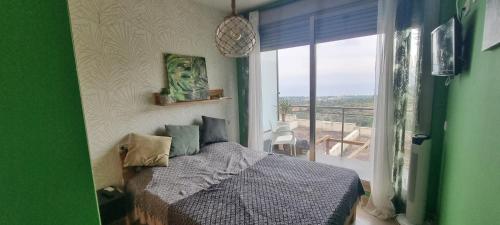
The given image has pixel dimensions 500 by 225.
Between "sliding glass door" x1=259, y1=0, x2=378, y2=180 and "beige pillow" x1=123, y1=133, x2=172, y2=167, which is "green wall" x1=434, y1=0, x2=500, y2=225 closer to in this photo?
"sliding glass door" x1=259, y1=0, x2=378, y2=180

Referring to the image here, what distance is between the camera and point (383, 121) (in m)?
2.42

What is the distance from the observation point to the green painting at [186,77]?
2.89m

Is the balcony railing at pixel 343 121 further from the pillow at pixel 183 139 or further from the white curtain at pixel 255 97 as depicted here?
the pillow at pixel 183 139

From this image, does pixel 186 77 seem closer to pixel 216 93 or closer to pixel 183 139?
pixel 216 93

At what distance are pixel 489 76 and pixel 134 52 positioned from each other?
299 cm

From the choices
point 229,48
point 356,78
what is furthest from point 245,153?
point 356,78

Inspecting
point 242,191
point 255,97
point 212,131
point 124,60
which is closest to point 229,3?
point 255,97

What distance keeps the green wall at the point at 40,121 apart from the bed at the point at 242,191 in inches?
43.3

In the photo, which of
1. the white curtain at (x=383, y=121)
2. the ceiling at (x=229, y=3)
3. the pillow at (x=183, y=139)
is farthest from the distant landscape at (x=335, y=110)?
the pillow at (x=183, y=139)

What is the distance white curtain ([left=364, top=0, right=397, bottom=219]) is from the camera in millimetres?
2314

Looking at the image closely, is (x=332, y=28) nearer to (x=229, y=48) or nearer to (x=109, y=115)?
(x=229, y=48)

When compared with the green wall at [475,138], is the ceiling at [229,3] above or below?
above

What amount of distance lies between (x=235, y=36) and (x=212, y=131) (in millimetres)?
1591

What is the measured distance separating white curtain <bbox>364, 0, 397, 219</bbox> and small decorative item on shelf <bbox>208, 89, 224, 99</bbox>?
2226 mm
